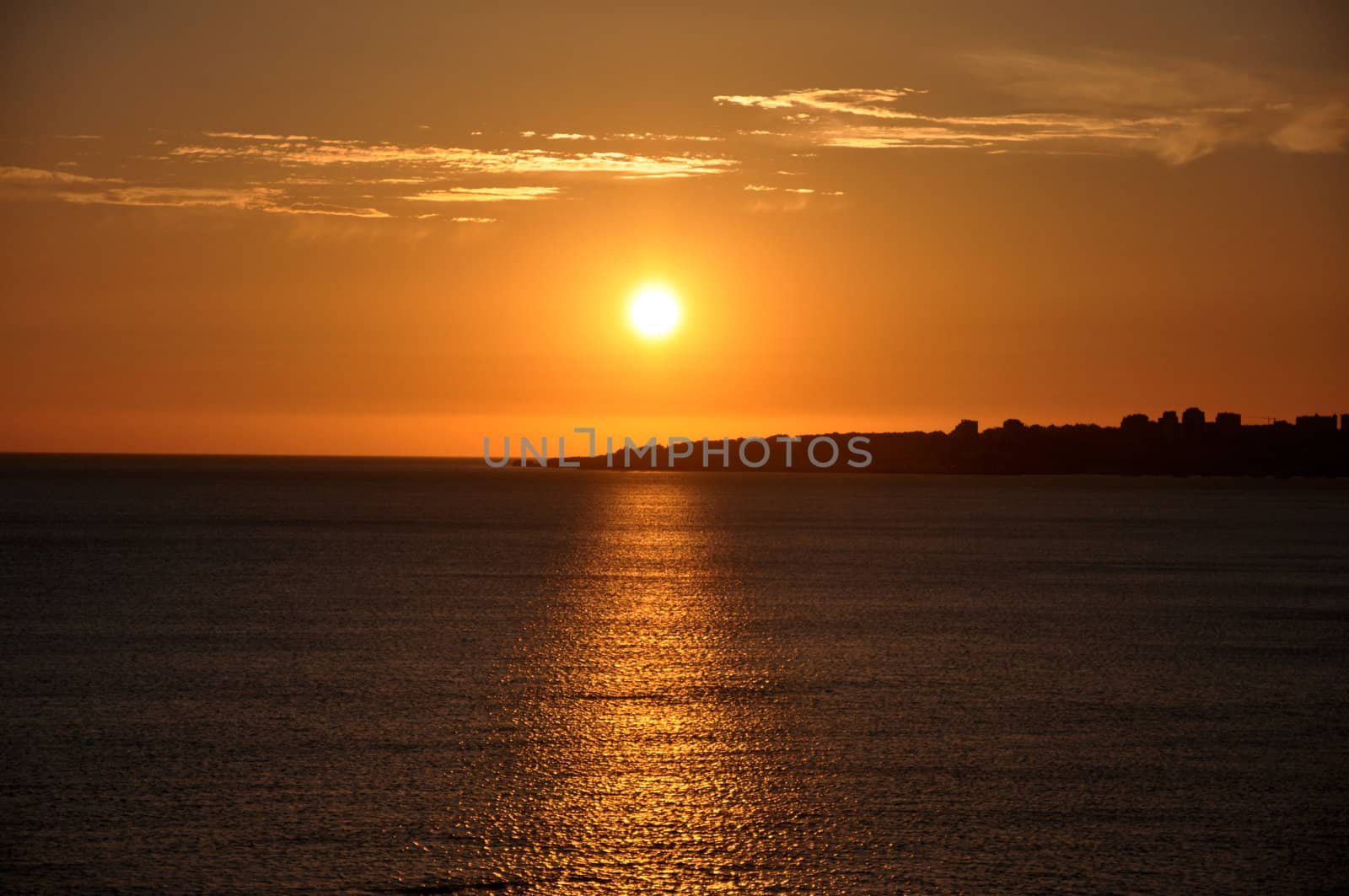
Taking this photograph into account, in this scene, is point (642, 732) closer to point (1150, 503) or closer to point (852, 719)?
point (852, 719)

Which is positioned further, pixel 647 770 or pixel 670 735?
pixel 670 735

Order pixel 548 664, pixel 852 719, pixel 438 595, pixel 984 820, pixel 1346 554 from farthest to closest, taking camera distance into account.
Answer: pixel 1346 554 < pixel 438 595 < pixel 548 664 < pixel 852 719 < pixel 984 820

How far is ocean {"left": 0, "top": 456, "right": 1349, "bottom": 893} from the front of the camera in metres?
13.7

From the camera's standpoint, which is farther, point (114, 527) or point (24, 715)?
point (114, 527)

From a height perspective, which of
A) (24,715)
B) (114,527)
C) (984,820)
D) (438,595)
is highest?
(114,527)

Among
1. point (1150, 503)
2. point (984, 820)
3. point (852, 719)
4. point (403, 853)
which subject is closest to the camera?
point (403, 853)

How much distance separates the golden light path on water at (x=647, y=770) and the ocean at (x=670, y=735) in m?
0.07

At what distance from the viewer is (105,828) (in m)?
14.8

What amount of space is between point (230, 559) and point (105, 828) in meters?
50.0

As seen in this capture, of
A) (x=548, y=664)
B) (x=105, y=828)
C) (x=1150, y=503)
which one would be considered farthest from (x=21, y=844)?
(x=1150, y=503)

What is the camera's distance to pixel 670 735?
19.9 metres

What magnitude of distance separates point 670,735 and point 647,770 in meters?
2.41

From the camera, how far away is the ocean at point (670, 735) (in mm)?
13664

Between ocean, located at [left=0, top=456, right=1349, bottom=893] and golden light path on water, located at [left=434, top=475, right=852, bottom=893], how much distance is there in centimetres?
7
